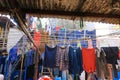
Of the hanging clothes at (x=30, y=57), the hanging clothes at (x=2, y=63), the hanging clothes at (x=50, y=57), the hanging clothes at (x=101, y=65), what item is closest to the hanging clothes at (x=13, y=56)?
the hanging clothes at (x=2, y=63)

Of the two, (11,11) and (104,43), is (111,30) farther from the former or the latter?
(11,11)

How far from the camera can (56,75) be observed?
7559mm

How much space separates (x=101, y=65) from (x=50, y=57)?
185 cm

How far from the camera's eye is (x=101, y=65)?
689cm

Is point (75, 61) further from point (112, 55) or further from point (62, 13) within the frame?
point (62, 13)

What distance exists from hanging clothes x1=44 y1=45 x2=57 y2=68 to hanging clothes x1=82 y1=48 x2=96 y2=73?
1089 millimetres

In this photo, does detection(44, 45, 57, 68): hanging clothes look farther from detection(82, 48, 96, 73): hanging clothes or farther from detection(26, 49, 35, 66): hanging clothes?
detection(82, 48, 96, 73): hanging clothes

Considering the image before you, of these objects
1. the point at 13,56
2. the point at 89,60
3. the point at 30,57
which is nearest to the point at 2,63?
the point at 13,56

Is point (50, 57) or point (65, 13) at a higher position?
point (65, 13)

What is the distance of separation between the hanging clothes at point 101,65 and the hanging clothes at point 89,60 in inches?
6.1

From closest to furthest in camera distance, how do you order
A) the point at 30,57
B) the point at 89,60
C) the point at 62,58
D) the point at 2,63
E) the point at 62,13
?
the point at 62,13 < the point at 89,60 < the point at 62,58 < the point at 30,57 < the point at 2,63

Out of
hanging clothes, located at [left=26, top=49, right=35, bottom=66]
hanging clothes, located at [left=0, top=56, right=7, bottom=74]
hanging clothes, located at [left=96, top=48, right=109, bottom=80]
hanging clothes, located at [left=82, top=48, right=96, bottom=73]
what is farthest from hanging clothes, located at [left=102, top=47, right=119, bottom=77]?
hanging clothes, located at [left=0, top=56, right=7, bottom=74]

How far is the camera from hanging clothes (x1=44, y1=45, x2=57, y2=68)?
6.88 metres

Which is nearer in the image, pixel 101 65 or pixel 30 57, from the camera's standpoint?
pixel 101 65
